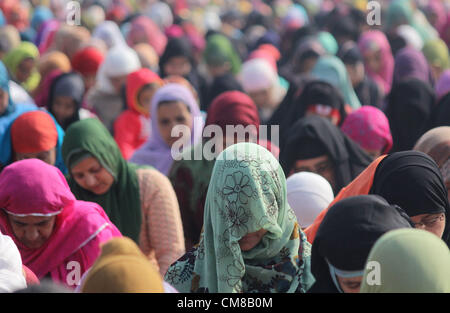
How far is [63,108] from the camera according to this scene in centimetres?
711

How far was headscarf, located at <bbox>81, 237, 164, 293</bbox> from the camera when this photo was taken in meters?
2.35

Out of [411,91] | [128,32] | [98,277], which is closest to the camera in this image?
[98,277]

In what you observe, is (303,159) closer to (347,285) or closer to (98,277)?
(347,285)

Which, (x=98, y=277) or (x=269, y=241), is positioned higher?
(x=98, y=277)

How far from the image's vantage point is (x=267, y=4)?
62.7 feet

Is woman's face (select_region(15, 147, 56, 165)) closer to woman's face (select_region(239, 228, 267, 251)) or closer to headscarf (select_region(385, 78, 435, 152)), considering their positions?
woman's face (select_region(239, 228, 267, 251))

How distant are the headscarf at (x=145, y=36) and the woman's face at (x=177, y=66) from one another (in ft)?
7.65

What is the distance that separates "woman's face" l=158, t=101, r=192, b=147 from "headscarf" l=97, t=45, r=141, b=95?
7.82 ft

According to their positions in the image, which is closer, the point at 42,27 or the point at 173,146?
the point at 173,146

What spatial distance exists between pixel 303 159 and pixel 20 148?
1.73 m

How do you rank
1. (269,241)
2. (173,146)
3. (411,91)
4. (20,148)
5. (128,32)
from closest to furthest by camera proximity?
(269,241)
(20,148)
(173,146)
(411,91)
(128,32)

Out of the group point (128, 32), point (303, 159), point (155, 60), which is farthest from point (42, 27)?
point (303, 159)

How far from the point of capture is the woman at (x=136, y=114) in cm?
732

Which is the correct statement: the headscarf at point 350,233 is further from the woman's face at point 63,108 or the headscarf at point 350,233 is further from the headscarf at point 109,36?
→ the headscarf at point 109,36
